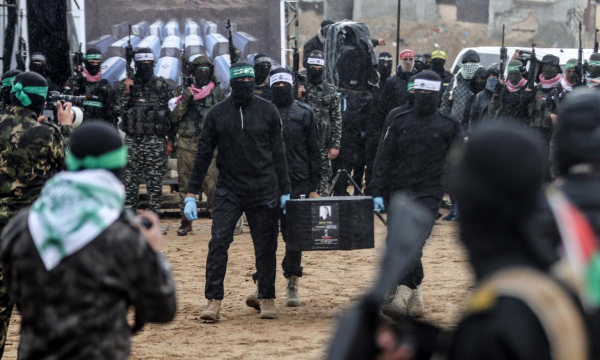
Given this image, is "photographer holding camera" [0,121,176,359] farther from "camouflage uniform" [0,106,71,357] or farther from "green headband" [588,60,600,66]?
"green headband" [588,60,600,66]

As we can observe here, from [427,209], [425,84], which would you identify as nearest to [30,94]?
[425,84]

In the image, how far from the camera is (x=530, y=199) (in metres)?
2.56

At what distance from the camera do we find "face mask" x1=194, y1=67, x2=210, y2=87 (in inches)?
509

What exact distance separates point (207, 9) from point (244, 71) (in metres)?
8.18

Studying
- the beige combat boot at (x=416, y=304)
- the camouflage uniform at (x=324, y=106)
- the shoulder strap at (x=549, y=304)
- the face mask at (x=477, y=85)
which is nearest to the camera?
the shoulder strap at (x=549, y=304)

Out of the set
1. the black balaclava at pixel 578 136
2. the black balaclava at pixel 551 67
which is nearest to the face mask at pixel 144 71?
the black balaclava at pixel 551 67

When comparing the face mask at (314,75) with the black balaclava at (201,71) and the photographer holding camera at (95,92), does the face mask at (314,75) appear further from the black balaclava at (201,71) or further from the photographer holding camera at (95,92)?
the photographer holding camera at (95,92)

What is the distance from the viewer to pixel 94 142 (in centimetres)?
387

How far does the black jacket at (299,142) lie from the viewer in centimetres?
930

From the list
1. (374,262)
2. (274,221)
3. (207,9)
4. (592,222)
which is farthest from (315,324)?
(207,9)

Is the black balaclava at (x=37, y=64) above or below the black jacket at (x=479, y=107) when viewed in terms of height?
above

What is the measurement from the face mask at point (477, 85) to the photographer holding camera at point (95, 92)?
17.1ft

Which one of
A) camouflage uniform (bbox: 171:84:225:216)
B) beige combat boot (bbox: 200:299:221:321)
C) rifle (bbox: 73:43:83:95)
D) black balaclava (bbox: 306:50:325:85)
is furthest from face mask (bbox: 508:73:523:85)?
beige combat boot (bbox: 200:299:221:321)

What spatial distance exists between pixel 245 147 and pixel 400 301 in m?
1.85
